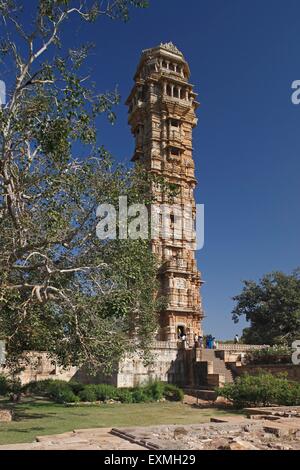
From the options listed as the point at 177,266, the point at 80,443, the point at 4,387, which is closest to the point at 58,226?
the point at 80,443

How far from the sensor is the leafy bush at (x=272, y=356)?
23.3 m

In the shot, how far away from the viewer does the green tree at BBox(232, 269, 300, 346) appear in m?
35.9

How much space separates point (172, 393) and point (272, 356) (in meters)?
5.83

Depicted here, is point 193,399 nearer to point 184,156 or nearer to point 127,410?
point 127,410

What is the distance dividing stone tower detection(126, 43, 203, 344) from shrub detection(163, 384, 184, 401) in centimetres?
1442

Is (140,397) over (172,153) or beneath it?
beneath

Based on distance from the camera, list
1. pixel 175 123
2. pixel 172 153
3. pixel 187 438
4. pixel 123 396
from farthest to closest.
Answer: pixel 175 123
pixel 172 153
pixel 123 396
pixel 187 438

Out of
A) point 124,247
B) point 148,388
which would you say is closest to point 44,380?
point 148,388

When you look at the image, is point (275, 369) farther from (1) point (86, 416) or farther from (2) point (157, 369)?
(1) point (86, 416)

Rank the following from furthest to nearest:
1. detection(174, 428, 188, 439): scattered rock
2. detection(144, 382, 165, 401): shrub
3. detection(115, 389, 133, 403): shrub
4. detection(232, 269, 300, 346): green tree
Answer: detection(232, 269, 300, 346): green tree < detection(144, 382, 165, 401): shrub < detection(115, 389, 133, 403): shrub < detection(174, 428, 188, 439): scattered rock

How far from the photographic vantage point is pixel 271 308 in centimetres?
3731

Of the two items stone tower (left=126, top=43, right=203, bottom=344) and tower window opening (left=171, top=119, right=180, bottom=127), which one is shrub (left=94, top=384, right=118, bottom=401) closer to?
stone tower (left=126, top=43, right=203, bottom=344)

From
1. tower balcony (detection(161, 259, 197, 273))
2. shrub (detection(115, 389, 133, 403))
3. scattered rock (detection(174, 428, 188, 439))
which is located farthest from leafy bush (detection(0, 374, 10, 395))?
tower balcony (detection(161, 259, 197, 273))

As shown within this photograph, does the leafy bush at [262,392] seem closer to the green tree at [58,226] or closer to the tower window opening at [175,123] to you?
the green tree at [58,226]
